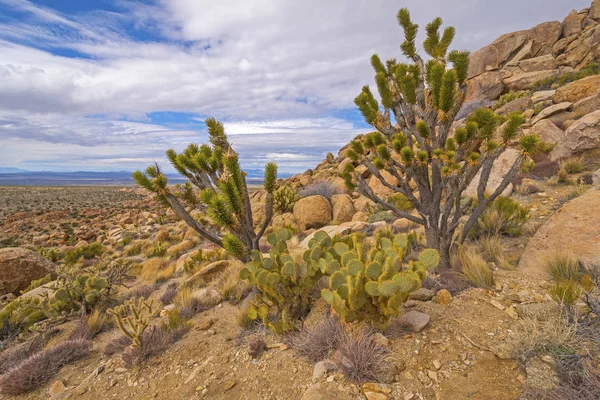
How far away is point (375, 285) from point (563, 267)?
3.13 meters

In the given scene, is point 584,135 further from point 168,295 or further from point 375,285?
point 168,295

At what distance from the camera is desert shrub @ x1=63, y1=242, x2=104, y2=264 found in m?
12.0

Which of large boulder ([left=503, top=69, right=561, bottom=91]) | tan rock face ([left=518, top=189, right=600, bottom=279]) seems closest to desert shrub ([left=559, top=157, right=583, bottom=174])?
tan rock face ([left=518, top=189, right=600, bottom=279])

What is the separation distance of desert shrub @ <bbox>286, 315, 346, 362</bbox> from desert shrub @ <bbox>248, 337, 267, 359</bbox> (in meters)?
0.38

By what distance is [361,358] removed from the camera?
9.21ft

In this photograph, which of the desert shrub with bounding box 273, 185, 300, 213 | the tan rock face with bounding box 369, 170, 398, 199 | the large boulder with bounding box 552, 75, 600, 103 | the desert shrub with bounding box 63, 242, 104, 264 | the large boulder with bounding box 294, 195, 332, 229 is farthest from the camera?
the large boulder with bounding box 552, 75, 600, 103

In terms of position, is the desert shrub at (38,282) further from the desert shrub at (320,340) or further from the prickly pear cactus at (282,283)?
the desert shrub at (320,340)

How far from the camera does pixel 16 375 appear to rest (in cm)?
374

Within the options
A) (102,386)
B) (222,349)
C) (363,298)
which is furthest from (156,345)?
(363,298)

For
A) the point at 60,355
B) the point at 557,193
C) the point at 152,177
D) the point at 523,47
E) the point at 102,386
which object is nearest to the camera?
the point at 102,386

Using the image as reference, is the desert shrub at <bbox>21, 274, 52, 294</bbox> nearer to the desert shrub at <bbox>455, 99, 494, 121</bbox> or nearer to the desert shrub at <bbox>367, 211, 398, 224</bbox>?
the desert shrub at <bbox>367, 211, 398, 224</bbox>

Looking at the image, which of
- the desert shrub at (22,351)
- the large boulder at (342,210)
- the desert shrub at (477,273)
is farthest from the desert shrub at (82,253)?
the desert shrub at (477,273)

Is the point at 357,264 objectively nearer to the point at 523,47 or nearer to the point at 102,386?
the point at 102,386

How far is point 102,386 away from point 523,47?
41807 mm
